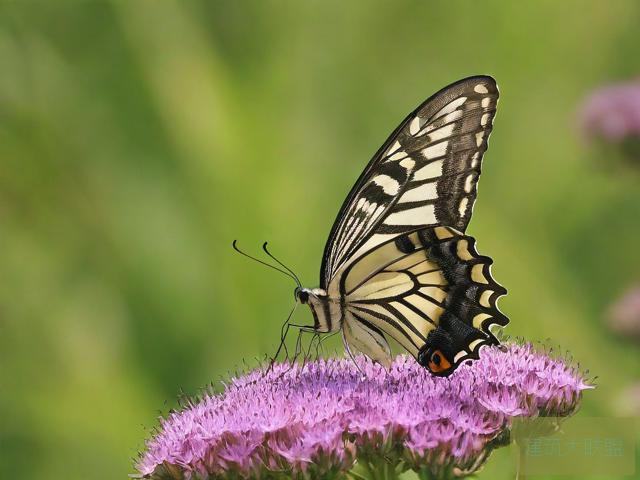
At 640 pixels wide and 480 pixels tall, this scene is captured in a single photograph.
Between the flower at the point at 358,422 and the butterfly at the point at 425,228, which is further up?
the butterfly at the point at 425,228

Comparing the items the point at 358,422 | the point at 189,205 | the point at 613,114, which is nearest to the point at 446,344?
the point at 358,422

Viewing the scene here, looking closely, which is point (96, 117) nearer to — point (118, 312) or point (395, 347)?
point (118, 312)

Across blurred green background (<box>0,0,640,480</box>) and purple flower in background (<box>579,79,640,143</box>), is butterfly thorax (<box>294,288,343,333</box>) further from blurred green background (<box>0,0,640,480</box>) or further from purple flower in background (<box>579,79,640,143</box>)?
purple flower in background (<box>579,79,640,143</box>)

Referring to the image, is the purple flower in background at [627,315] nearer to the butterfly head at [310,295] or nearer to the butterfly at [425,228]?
the butterfly at [425,228]

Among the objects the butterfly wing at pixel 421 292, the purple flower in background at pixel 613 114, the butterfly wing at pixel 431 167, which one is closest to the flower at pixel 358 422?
the butterfly wing at pixel 421 292

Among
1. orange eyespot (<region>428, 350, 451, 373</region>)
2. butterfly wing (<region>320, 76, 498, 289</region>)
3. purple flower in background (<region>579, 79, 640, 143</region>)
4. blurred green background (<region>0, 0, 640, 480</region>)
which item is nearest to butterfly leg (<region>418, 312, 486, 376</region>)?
orange eyespot (<region>428, 350, 451, 373</region>)

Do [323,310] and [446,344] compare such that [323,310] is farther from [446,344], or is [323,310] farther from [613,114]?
[613,114]
